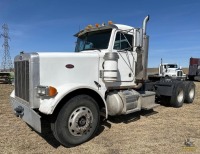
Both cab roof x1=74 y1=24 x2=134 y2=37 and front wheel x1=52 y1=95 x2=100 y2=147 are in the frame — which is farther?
cab roof x1=74 y1=24 x2=134 y2=37

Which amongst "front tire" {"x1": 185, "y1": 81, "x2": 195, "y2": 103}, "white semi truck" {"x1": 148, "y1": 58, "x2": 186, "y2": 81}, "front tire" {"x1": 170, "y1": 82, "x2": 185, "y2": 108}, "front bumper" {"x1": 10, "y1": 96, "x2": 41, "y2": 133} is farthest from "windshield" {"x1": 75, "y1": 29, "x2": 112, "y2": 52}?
"white semi truck" {"x1": 148, "y1": 58, "x2": 186, "y2": 81}

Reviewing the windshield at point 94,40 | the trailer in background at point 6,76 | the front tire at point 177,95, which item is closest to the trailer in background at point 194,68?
the front tire at point 177,95

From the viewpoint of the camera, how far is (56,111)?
15.1 feet

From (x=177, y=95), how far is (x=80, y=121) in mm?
5173

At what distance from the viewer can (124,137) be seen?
5289 millimetres

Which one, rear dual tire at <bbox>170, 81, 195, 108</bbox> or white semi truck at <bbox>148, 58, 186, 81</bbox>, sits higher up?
white semi truck at <bbox>148, 58, 186, 81</bbox>

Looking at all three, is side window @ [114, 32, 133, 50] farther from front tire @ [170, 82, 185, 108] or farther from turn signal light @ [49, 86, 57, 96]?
front tire @ [170, 82, 185, 108]

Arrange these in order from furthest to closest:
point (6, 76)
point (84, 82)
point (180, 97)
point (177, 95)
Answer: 1. point (6, 76)
2. point (180, 97)
3. point (177, 95)
4. point (84, 82)

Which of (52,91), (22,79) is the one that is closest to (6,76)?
(22,79)

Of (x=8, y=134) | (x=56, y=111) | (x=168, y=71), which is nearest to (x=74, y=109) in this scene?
(x=56, y=111)

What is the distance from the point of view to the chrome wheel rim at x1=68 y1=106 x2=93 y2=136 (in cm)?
466

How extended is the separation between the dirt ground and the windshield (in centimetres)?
220

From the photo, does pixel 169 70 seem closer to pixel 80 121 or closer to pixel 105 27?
pixel 105 27

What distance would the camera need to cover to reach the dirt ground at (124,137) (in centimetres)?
460
